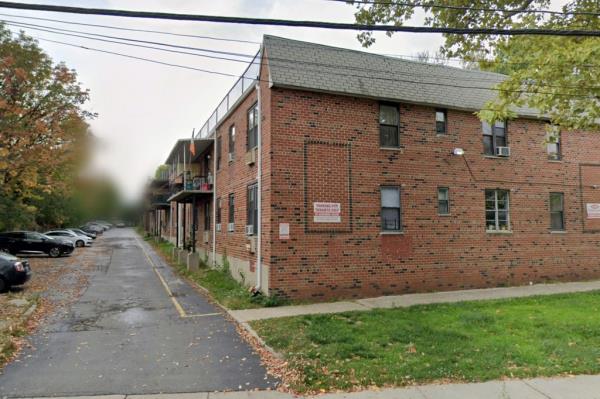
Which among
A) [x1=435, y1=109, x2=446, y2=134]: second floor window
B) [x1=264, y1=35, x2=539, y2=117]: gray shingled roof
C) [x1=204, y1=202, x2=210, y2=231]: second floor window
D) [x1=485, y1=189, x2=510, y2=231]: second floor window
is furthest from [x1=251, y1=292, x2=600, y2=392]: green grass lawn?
[x1=204, y1=202, x2=210, y2=231]: second floor window

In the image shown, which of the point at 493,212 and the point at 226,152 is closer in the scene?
the point at 493,212

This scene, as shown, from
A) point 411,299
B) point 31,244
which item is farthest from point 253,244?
point 31,244

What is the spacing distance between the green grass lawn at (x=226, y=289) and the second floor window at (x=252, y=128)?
14.5 ft

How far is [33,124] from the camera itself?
81.0 ft

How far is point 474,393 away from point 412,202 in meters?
8.42

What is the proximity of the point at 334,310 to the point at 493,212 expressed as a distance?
7178 mm

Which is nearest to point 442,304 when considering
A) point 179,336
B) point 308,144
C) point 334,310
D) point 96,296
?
point 334,310

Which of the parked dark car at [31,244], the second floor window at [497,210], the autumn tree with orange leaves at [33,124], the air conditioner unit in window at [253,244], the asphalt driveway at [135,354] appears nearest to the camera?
the asphalt driveway at [135,354]

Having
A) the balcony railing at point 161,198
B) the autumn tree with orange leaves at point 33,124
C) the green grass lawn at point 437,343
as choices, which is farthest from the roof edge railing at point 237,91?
the balcony railing at point 161,198

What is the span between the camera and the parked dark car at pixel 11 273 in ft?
44.3

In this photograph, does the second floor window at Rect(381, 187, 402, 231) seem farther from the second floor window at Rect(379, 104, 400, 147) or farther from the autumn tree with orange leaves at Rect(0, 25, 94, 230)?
the autumn tree with orange leaves at Rect(0, 25, 94, 230)

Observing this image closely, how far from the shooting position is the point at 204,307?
1151 centimetres

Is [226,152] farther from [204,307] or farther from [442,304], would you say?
[442,304]

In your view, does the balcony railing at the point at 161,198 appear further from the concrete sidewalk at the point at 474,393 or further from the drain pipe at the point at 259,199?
the concrete sidewalk at the point at 474,393
